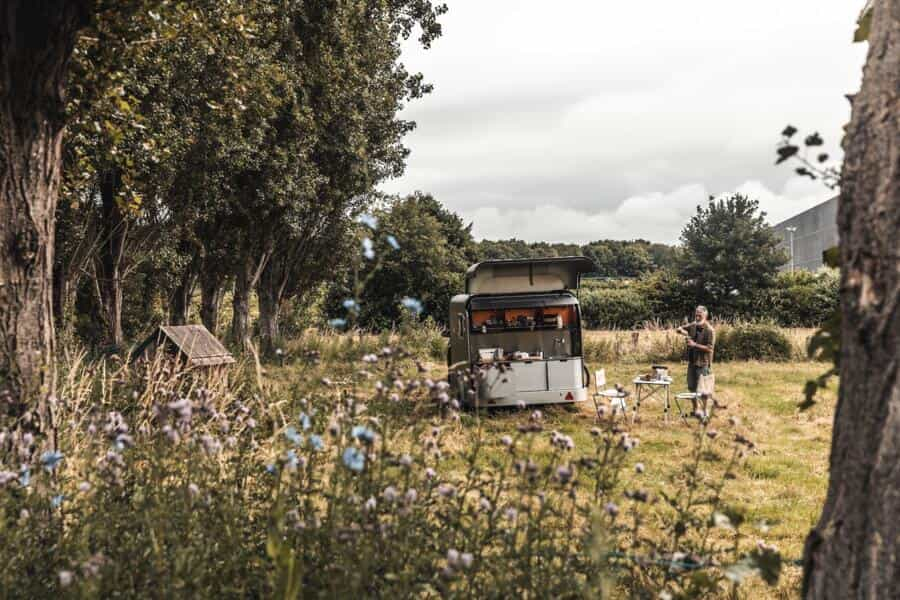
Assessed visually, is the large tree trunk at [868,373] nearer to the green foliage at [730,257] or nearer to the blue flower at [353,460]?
the blue flower at [353,460]

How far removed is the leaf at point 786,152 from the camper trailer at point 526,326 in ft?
34.8

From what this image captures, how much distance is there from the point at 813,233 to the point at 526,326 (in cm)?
5380

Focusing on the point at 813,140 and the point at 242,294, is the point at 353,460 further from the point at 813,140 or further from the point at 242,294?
the point at 242,294

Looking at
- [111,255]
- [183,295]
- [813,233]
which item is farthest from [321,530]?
[813,233]

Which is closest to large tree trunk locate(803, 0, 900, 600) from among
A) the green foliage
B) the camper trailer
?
the camper trailer

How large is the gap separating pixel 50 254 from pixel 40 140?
0.73 m

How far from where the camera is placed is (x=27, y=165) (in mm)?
4434

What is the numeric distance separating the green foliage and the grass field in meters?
14.7

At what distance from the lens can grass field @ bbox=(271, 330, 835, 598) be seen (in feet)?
21.5

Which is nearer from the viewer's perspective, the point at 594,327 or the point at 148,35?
the point at 148,35

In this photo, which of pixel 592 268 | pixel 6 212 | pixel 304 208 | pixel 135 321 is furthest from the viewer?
pixel 135 321

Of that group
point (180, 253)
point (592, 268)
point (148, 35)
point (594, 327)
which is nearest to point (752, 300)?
point (594, 327)

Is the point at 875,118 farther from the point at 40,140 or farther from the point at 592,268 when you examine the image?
the point at 592,268

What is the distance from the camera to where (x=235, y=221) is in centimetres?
2017
